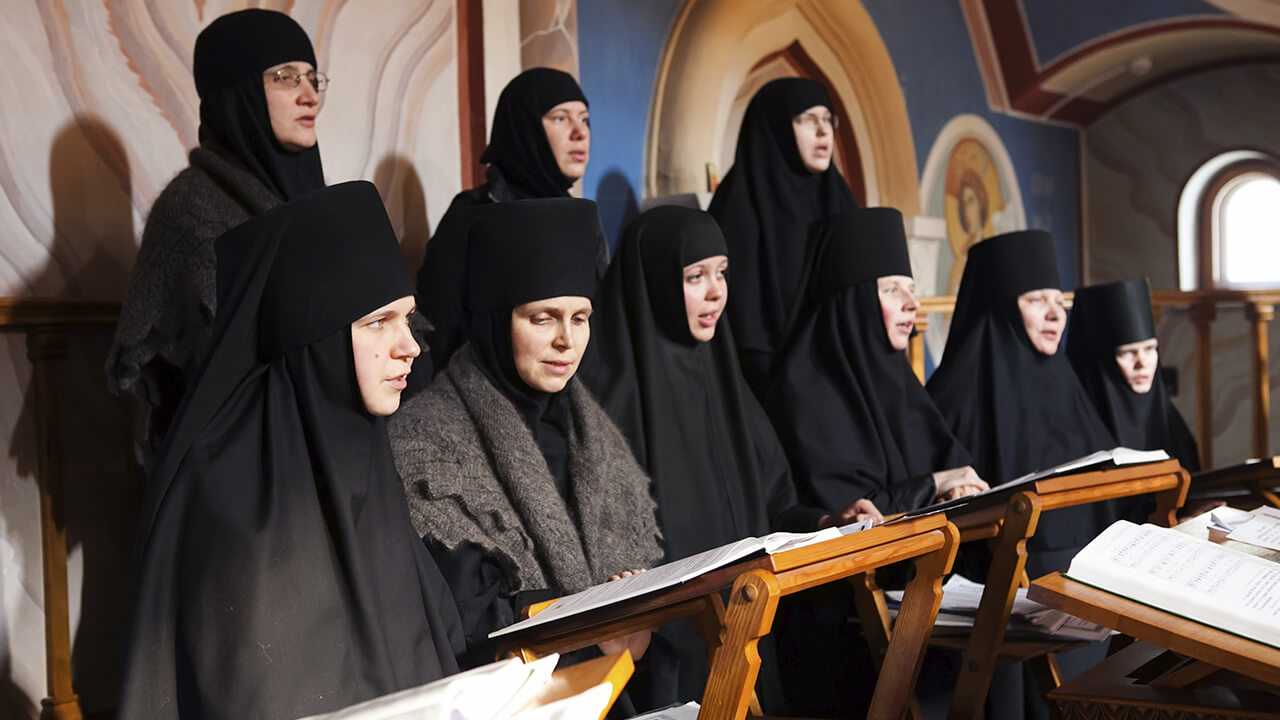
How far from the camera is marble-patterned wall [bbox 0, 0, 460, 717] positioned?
2863mm

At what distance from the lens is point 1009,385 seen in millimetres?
3814

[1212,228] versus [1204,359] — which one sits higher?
[1212,228]

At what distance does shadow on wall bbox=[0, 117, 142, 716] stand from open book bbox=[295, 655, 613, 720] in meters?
2.20

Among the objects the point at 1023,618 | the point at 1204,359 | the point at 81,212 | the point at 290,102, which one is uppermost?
the point at 290,102

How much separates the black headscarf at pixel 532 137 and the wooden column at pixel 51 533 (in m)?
1.63

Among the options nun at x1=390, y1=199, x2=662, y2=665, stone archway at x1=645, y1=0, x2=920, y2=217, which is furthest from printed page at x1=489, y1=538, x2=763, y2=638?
stone archway at x1=645, y1=0, x2=920, y2=217

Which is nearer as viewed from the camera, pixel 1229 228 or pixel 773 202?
pixel 773 202

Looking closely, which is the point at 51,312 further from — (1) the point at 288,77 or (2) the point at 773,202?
(2) the point at 773,202

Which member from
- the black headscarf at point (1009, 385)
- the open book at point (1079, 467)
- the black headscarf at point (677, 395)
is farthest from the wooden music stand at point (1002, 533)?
the black headscarf at point (1009, 385)

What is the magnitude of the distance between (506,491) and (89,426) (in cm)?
145

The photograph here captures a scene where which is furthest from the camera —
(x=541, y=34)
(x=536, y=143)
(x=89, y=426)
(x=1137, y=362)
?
(x=541, y=34)

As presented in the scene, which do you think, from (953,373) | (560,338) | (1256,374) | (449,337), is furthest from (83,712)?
(1256,374)

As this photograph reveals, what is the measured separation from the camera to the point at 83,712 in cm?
294

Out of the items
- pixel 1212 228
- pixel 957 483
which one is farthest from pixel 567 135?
pixel 1212 228
